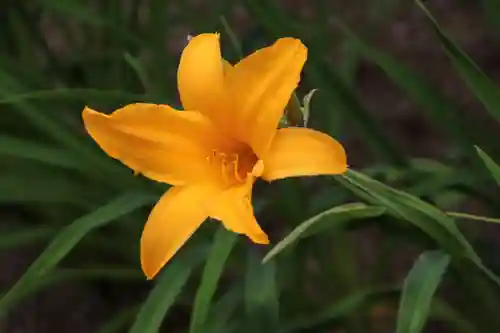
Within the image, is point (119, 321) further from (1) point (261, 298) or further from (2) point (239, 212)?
(2) point (239, 212)

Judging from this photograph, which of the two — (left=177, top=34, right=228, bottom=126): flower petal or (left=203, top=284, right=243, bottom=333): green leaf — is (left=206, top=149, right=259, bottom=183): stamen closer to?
(left=177, top=34, right=228, bottom=126): flower petal

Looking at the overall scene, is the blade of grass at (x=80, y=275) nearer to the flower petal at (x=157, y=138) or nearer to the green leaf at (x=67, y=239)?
the green leaf at (x=67, y=239)

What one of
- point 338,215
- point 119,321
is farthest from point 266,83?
point 119,321

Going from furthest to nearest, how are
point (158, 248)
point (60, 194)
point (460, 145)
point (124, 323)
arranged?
point (124, 323) → point (60, 194) → point (460, 145) → point (158, 248)

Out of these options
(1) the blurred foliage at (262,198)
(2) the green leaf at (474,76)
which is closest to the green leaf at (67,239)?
(1) the blurred foliage at (262,198)

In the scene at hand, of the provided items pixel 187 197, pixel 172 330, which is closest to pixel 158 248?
pixel 187 197

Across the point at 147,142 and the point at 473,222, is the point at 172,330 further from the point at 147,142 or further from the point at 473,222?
the point at 147,142

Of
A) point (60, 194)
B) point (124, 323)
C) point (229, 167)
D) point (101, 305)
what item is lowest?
point (101, 305)
